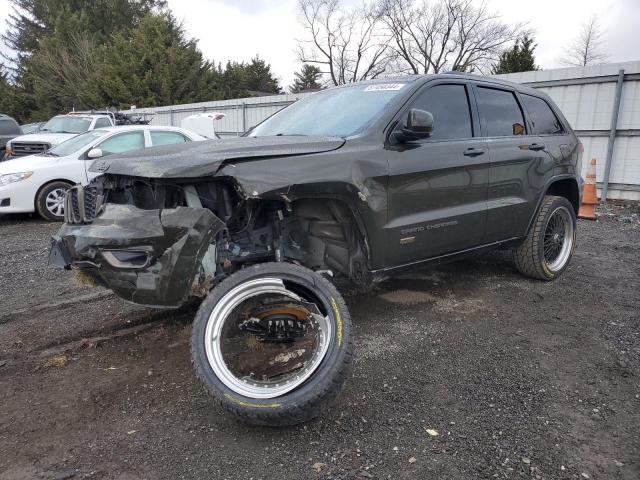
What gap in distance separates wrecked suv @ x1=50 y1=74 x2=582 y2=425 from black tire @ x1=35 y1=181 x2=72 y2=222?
5.44 metres

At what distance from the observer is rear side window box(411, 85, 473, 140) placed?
371 cm

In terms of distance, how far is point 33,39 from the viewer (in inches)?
1836

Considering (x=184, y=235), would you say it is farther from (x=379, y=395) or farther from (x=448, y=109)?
(x=448, y=109)

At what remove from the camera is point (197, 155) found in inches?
106

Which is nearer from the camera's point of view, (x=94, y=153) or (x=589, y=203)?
(x=94, y=153)

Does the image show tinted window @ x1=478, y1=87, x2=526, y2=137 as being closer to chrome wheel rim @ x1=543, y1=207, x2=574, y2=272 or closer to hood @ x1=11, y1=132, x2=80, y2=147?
chrome wheel rim @ x1=543, y1=207, x2=574, y2=272

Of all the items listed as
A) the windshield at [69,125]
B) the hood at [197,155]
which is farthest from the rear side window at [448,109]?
the windshield at [69,125]

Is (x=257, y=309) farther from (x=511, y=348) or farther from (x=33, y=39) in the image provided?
(x=33, y=39)

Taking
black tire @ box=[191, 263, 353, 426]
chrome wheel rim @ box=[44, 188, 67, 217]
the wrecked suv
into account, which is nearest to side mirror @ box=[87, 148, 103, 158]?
chrome wheel rim @ box=[44, 188, 67, 217]

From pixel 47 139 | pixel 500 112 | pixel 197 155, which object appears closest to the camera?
pixel 197 155

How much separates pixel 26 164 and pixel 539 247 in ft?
25.5

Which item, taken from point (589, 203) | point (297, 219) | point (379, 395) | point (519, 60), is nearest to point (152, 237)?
point (297, 219)

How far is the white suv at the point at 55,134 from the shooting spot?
1028 cm

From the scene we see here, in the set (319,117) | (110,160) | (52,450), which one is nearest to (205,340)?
(52,450)
